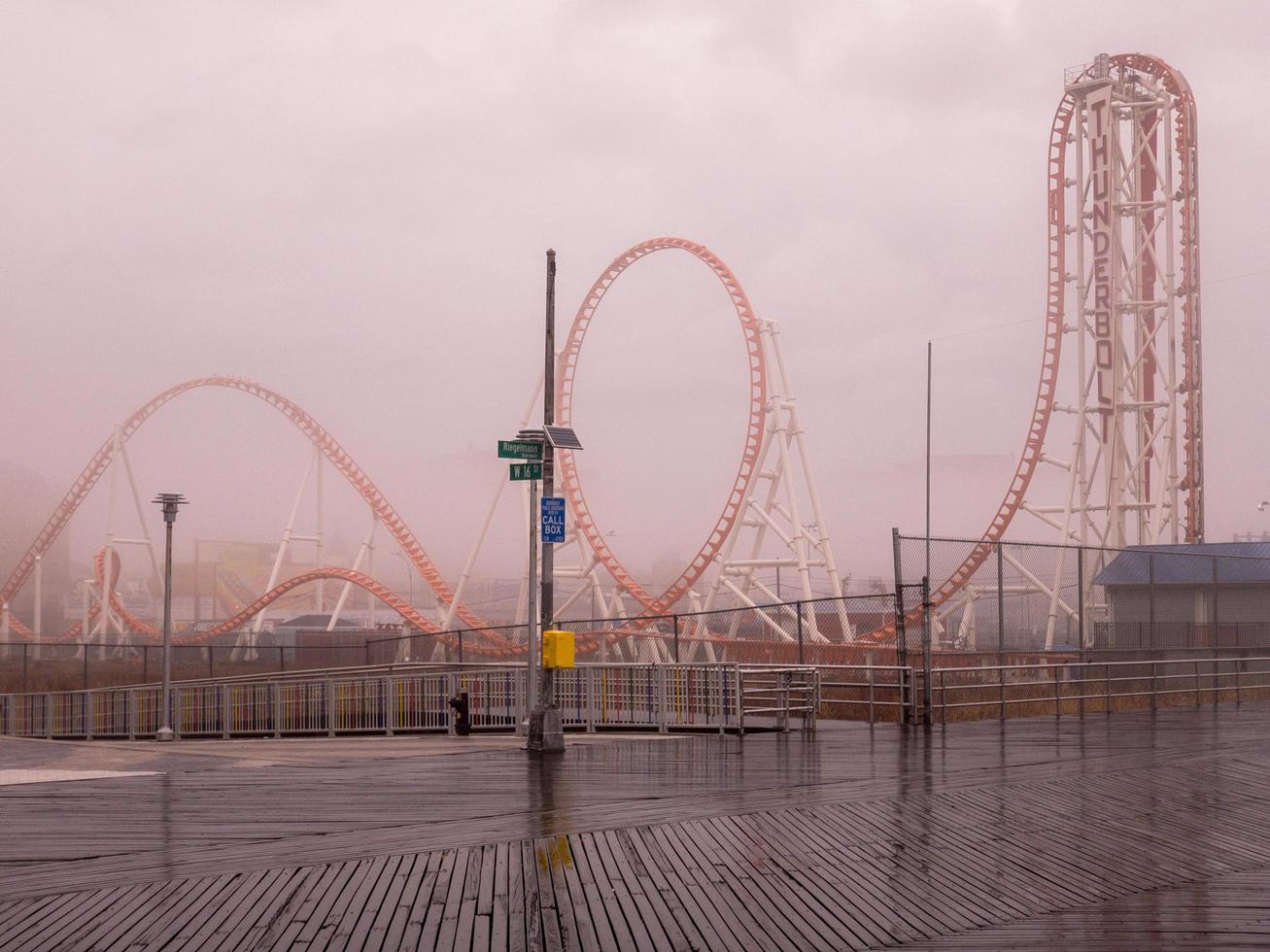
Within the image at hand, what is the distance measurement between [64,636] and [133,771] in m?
65.8

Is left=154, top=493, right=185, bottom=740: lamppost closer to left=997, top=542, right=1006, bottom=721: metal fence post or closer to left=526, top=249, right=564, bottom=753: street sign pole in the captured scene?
left=526, top=249, right=564, bottom=753: street sign pole

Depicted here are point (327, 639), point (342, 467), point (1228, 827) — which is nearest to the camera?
point (1228, 827)

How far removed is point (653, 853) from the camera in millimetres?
7578

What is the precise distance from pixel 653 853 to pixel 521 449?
758cm

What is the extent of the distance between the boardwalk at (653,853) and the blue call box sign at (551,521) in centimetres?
246

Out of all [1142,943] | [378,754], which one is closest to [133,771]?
[378,754]

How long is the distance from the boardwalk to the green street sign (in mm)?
3343

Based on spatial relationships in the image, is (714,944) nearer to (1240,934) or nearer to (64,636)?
(1240,934)

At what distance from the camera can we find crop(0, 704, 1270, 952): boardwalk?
19.4 ft

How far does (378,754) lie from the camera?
14.1 metres

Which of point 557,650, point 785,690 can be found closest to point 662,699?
point 785,690

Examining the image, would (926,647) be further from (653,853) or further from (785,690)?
(653,853)

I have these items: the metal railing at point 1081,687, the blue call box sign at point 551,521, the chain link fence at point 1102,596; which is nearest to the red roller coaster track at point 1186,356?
the chain link fence at point 1102,596

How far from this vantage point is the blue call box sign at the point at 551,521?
14258 mm
